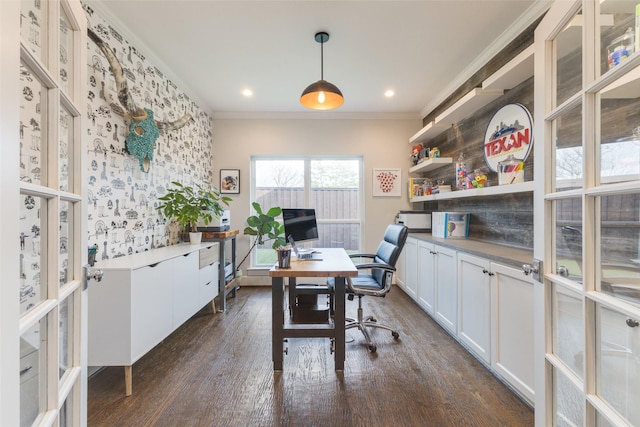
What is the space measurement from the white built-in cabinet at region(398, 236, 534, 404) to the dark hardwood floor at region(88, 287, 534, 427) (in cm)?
14

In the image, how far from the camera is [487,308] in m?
1.92

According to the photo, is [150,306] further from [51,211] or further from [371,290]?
[371,290]

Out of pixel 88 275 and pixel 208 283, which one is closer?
pixel 88 275

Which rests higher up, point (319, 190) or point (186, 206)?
point (319, 190)

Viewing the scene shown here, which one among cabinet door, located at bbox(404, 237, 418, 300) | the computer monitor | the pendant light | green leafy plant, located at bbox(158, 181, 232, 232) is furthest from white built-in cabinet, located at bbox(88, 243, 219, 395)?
cabinet door, located at bbox(404, 237, 418, 300)

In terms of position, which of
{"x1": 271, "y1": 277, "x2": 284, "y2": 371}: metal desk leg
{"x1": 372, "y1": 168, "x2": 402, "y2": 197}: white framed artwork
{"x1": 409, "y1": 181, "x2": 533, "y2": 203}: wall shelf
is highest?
{"x1": 372, "y1": 168, "x2": 402, "y2": 197}: white framed artwork

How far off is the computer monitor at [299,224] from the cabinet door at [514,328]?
59.8 inches

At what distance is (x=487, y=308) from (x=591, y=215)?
4.47 ft

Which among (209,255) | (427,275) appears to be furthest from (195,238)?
(427,275)

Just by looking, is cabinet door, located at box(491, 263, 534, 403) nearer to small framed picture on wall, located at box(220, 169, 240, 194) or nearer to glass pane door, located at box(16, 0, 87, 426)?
glass pane door, located at box(16, 0, 87, 426)

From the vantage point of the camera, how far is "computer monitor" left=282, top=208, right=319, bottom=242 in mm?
2467

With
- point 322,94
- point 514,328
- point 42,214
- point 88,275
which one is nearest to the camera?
point 42,214

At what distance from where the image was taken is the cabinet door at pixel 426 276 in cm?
280

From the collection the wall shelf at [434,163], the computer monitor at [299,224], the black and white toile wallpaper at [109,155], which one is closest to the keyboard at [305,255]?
the computer monitor at [299,224]
